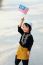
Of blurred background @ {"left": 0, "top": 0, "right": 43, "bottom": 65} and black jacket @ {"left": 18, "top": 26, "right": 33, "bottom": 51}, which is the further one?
blurred background @ {"left": 0, "top": 0, "right": 43, "bottom": 65}

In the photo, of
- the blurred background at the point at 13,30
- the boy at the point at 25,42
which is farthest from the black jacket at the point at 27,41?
the blurred background at the point at 13,30

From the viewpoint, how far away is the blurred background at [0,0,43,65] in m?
3.75

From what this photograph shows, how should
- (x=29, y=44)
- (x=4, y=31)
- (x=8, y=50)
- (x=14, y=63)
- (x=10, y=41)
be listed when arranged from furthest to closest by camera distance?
1. (x=4, y=31)
2. (x=10, y=41)
3. (x=8, y=50)
4. (x=14, y=63)
5. (x=29, y=44)

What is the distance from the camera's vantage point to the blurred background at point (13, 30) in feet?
12.3

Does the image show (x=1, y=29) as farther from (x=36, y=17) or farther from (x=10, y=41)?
(x=36, y=17)

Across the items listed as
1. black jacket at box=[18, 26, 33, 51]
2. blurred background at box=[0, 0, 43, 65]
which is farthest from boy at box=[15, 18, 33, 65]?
blurred background at box=[0, 0, 43, 65]

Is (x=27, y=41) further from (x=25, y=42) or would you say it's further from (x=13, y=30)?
(x=13, y=30)

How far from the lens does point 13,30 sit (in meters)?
4.70

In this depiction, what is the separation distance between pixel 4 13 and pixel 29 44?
103 inches

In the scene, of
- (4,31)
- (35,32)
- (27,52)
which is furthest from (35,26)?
(27,52)

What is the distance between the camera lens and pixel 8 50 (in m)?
3.92

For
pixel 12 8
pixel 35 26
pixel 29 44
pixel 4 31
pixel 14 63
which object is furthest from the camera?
pixel 12 8

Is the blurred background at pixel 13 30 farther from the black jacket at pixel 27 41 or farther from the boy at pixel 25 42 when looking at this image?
the black jacket at pixel 27 41

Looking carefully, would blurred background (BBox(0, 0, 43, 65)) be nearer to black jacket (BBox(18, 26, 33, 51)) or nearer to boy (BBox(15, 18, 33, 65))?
boy (BBox(15, 18, 33, 65))
